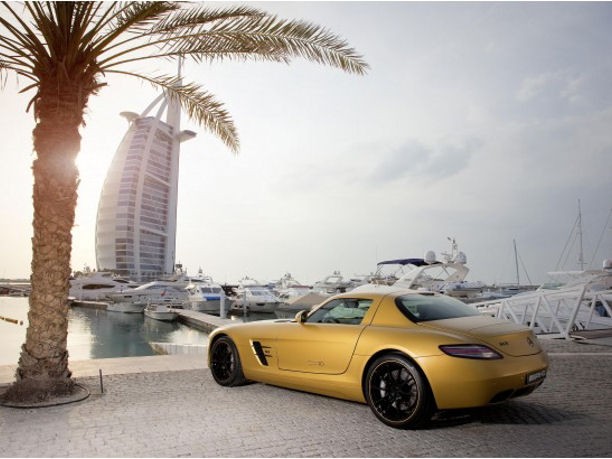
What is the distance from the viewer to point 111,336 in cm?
2978

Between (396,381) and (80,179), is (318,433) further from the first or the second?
(80,179)

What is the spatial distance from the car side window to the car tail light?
1198 mm

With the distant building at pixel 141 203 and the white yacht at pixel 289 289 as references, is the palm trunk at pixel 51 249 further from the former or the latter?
the distant building at pixel 141 203

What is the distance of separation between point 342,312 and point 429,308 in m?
1.04

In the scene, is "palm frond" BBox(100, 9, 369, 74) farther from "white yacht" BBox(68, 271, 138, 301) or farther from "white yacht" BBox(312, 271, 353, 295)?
"white yacht" BBox(68, 271, 138, 301)

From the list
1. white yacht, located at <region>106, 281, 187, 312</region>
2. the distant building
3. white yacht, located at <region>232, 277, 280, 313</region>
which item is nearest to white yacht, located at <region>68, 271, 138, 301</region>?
white yacht, located at <region>106, 281, 187, 312</region>

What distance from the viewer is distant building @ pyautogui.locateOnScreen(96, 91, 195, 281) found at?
97.9 metres

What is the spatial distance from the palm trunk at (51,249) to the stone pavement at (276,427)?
573 mm

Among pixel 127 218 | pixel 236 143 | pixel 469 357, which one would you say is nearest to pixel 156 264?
pixel 127 218

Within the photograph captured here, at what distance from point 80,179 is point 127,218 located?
316ft

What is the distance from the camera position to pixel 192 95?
912 cm

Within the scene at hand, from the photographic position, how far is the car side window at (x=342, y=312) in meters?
5.48

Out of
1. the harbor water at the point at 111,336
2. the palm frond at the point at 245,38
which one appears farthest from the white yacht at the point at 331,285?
the palm frond at the point at 245,38

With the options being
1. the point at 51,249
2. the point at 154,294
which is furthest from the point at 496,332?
the point at 154,294
